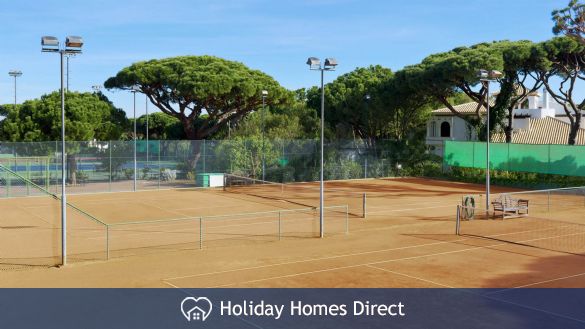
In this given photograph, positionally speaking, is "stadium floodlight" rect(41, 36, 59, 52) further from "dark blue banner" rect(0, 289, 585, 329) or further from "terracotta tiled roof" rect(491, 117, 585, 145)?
"terracotta tiled roof" rect(491, 117, 585, 145)

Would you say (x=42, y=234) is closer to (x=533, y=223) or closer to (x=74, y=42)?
(x=74, y=42)

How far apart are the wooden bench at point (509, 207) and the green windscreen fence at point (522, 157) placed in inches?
640

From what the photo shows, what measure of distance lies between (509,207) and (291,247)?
12867 mm

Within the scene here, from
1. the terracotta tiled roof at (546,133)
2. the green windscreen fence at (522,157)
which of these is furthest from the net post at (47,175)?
the terracotta tiled roof at (546,133)

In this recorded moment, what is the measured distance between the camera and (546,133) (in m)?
61.8

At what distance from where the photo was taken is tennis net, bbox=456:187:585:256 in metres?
22.8

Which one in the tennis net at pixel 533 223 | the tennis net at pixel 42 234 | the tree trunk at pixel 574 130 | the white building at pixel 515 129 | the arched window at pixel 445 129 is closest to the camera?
the tennis net at pixel 42 234

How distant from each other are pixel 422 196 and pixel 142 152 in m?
20.3

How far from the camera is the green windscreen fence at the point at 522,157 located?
43.5 metres

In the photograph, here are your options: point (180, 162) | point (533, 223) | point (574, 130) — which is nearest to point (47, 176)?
point (180, 162)

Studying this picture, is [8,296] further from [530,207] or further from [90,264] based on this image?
[530,207]

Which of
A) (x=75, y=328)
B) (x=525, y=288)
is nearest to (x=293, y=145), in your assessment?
(x=525, y=288)

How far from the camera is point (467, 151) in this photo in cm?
5031

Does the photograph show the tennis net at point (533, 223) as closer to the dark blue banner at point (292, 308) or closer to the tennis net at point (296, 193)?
the tennis net at point (296, 193)
